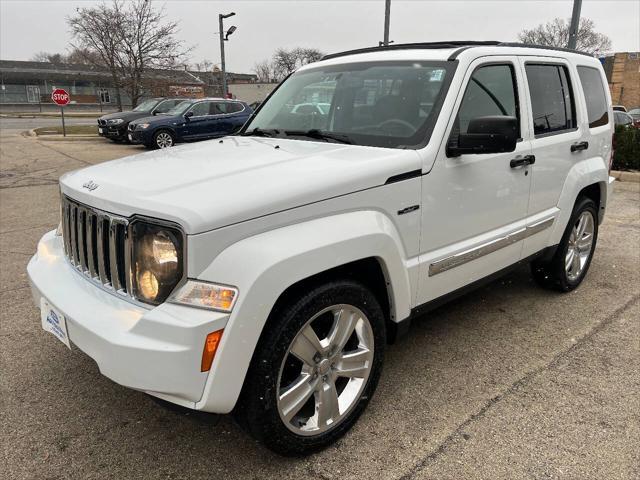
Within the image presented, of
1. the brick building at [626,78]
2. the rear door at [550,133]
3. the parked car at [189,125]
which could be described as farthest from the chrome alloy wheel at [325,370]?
the brick building at [626,78]

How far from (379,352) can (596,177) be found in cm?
281

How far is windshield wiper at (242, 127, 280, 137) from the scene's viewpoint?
11.5 ft

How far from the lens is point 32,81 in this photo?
6316cm

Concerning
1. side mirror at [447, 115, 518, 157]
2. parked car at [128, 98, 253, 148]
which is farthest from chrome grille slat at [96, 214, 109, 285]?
parked car at [128, 98, 253, 148]

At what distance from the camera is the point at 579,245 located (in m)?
4.61

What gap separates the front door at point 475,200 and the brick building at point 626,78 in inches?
1857

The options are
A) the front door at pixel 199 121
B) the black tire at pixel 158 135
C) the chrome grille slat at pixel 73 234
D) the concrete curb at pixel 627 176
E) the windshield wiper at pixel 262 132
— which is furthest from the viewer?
the front door at pixel 199 121

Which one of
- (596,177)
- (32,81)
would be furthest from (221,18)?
(32,81)

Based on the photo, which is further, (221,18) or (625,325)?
(221,18)

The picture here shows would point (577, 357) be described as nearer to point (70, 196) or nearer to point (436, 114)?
point (436, 114)

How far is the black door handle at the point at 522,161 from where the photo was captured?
3.32 meters

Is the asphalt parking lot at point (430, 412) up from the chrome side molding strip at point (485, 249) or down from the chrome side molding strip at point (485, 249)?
down

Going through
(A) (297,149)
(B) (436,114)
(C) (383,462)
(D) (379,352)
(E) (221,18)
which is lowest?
(C) (383,462)

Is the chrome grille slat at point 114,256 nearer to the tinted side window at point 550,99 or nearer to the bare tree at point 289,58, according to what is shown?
the tinted side window at point 550,99
